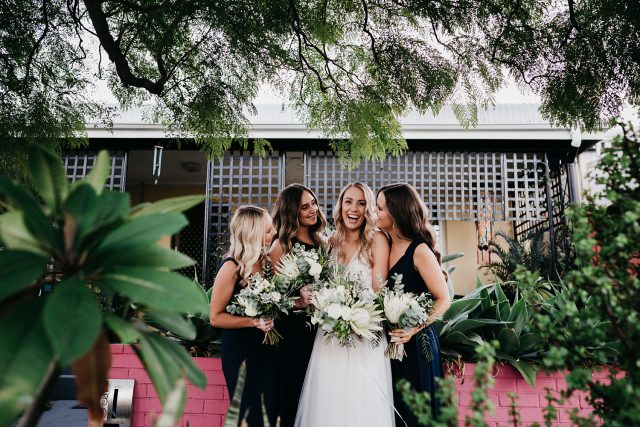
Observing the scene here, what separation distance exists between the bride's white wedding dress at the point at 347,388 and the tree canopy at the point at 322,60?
211 cm

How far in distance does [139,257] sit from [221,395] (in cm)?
301

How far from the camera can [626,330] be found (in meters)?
1.18

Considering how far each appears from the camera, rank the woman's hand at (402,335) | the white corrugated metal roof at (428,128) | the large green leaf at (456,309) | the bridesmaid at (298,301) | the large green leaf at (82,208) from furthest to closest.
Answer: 1. the white corrugated metal roof at (428,128)
2. the large green leaf at (456,309)
3. the bridesmaid at (298,301)
4. the woman's hand at (402,335)
5. the large green leaf at (82,208)

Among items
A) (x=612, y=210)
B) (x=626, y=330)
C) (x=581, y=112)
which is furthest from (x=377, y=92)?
(x=626, y=330)

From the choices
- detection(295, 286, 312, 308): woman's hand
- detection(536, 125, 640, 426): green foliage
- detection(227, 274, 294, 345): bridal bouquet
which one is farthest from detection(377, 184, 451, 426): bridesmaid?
detection(536, 125, 640, 426): green foliage

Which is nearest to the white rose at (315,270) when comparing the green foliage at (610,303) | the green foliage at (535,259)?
the green foliage at (610,303)

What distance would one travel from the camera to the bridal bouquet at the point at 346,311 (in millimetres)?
2900

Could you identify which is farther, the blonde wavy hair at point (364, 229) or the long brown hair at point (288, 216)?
the long brown hair at point (288, 216)

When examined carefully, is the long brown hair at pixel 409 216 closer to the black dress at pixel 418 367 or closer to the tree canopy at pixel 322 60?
the black dress at pixel 418 367

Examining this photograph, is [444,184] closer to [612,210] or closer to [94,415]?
[612,210]

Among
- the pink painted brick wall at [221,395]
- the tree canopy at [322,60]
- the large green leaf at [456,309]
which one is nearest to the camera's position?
the pink painted brick wall at [221,395]

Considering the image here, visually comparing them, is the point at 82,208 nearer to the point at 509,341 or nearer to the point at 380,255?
the point at 380,255

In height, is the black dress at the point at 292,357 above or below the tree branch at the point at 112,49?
below

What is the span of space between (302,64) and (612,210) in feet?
12.1
